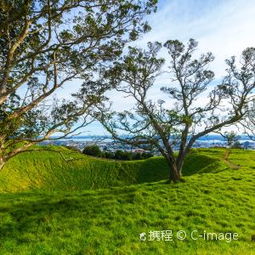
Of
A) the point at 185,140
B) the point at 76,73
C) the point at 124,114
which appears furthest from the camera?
the point at 185,140

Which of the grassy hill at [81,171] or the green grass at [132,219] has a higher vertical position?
the grassy hill at [81,171]

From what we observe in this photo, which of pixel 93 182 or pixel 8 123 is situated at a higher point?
pixel 8 123

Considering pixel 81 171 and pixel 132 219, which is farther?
pixel 81 171

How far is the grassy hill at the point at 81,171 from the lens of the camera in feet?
175

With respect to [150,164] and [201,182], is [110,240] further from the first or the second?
[150,164]

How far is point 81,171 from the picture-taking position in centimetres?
6106

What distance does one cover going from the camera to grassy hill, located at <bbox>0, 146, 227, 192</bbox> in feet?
175

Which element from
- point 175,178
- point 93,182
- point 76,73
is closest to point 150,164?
point 93,182

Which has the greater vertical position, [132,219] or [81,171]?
[81,171]

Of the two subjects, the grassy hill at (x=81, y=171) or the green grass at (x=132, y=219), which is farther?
the grassy hill at (x=81, y=171)

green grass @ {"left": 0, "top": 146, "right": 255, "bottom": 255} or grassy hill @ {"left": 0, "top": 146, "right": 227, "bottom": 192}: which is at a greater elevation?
grassy hill @ {"left": 0, "top": 146, "right": 227, "bottom": 192}

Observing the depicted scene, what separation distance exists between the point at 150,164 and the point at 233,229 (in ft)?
139

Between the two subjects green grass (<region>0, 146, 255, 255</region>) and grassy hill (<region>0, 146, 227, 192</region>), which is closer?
green grass (<region>0, 146, 255, 255</region>)

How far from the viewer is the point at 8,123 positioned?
1838 cm
